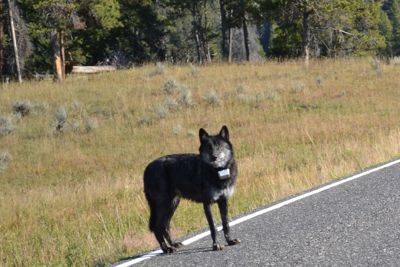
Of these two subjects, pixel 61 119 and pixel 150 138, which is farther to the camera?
pixel 61 119

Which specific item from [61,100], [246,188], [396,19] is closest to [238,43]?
[396,19]

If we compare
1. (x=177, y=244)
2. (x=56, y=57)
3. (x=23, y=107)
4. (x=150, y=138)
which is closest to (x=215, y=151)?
(x=177, y=244)

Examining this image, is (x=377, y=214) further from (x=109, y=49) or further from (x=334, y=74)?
(x=109, y=49)

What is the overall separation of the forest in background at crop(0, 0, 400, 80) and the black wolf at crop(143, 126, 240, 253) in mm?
24774

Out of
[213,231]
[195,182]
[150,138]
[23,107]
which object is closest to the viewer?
[213,231]

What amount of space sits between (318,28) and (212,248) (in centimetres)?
3563

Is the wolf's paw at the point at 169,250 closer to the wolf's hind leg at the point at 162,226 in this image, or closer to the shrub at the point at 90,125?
the wolf's hind leg at the point at 162,226

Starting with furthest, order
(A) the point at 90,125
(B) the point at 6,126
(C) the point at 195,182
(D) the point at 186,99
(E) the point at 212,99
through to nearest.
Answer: (D) the point at 186,99
(E) the point at 212,99
(B) the point at 6,126
(A) the point at 90,125
(C) the point at 195,182

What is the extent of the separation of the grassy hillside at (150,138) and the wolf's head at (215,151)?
1.49 meters

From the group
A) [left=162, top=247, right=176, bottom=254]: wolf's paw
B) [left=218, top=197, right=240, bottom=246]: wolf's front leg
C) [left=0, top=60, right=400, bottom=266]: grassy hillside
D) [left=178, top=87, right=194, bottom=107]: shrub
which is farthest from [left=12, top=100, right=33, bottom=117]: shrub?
[left=218, top=197, right=240, bottom=246]: wolf's front leg

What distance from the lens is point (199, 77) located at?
29938 mm

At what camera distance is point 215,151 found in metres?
6.08

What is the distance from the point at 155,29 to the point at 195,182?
145 feet

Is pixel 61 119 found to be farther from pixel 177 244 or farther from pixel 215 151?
pixel 215 151
